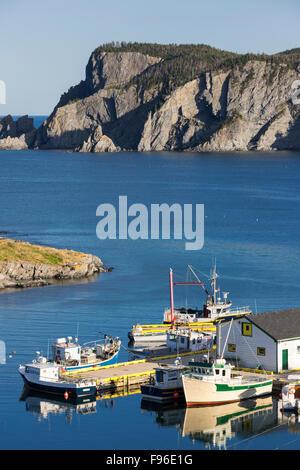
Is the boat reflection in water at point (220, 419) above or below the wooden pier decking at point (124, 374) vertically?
below

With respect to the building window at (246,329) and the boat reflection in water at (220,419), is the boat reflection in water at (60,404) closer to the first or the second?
the boat reflection in water at (220,419)

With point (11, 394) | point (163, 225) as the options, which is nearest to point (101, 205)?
point (163, 225)

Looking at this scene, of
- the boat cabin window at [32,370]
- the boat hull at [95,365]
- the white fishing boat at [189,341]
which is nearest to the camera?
the boat cabin window at [32,370]

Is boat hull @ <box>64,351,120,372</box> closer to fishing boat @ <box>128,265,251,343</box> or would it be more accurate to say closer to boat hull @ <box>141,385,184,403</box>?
boat hull @ <box>141,385,184,403</box>

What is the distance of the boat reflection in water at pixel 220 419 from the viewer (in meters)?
45.2

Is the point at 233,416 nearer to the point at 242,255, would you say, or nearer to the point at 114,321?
the point at 114,321

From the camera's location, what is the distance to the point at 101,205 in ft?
515

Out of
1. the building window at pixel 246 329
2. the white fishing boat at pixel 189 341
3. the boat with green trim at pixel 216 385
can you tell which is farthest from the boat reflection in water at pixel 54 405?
the white fishing boat at pixel 189 341

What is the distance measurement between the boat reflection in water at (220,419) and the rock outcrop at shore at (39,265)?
36068 mm

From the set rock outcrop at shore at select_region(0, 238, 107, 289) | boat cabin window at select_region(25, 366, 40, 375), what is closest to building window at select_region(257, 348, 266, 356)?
boat cabin window at select_region(25, 366, 40, 375)

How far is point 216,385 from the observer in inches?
1921

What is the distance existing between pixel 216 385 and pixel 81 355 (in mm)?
10283

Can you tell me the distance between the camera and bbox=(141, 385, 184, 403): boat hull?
49.8 meters

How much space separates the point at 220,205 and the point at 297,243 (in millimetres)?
45065
